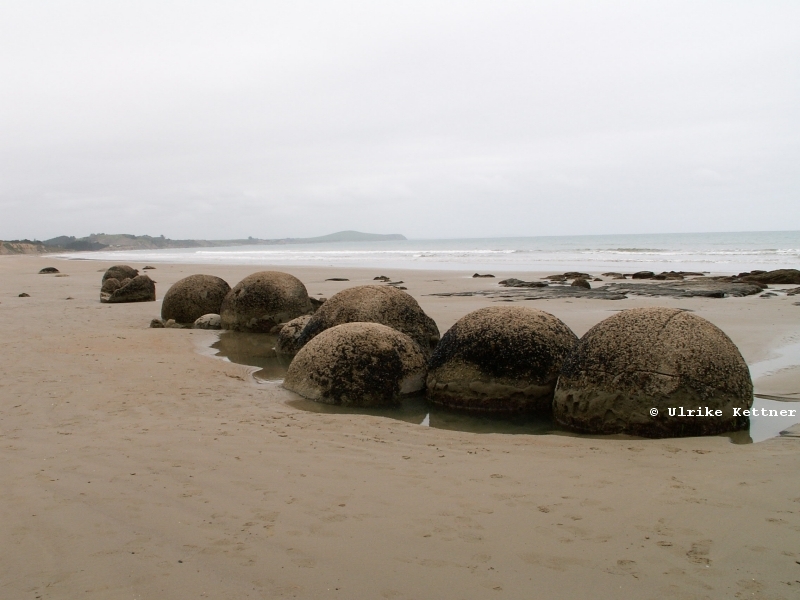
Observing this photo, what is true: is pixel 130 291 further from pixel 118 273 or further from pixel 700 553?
pixel 700 553

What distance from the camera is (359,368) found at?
629 cm

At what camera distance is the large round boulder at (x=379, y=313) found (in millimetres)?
7602

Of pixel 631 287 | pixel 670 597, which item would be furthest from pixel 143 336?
pixel 631 287

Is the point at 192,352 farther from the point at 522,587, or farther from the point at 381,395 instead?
the point at 522,587

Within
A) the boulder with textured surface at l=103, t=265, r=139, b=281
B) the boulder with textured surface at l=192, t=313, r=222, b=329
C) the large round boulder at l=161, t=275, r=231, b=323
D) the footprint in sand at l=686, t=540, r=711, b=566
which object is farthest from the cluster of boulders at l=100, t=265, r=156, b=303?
the footprint in sand at l=686, t=540, r=711, b=566

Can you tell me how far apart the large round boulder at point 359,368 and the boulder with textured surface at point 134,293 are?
10.7m

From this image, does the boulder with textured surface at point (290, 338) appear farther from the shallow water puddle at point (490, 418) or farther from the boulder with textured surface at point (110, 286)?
the boulder with textured surface at point (110, 286)

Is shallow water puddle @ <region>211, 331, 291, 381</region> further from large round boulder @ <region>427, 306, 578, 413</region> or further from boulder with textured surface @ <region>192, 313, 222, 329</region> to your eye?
large round boulder @ <region>427, 306, 578, 413</region>

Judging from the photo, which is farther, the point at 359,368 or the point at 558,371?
the point at 359,368

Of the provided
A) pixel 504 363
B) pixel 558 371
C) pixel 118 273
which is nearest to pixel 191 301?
pixel 504 363

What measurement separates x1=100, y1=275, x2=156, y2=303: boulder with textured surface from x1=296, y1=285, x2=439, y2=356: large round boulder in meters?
9.61

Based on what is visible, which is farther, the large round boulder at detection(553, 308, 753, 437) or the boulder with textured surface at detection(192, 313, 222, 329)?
the boulder with textured surface at detection(192, 313, 222, 329)

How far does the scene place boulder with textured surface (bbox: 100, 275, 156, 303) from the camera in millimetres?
15812

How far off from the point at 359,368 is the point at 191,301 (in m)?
6.63
